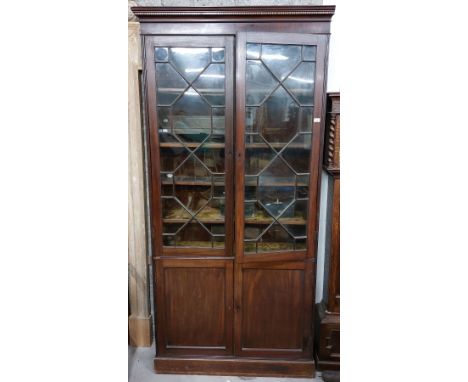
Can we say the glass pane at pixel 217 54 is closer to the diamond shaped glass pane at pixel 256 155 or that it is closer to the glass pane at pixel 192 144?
the glass pane at pixel 192 144

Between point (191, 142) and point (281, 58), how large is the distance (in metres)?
0.62

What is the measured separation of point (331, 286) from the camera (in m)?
1.79

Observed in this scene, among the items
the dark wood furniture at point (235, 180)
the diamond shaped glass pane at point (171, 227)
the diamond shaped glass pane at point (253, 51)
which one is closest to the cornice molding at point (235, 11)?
the dark wood furniture at point (235, 180)

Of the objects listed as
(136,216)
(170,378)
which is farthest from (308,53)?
(170,378)

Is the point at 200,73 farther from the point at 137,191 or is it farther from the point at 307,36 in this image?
the point at 137,191

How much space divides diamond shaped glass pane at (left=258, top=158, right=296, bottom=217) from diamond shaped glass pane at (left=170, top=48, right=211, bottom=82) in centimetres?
62

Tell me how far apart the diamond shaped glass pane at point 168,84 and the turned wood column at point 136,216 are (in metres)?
0.33

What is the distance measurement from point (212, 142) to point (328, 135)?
64 cm

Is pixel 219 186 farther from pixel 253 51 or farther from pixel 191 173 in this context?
pixel 253 51

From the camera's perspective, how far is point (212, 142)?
166cm

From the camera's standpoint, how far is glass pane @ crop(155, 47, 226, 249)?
158 cm

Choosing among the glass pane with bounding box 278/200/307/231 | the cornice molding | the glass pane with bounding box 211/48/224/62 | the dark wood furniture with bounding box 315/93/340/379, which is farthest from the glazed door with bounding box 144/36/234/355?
the dark wood furniture with bounding box 315/93/340/379

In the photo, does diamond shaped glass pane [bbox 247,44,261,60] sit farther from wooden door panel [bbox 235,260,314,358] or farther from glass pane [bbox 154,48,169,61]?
wooden door panel [bbox 235,260,314,358]
